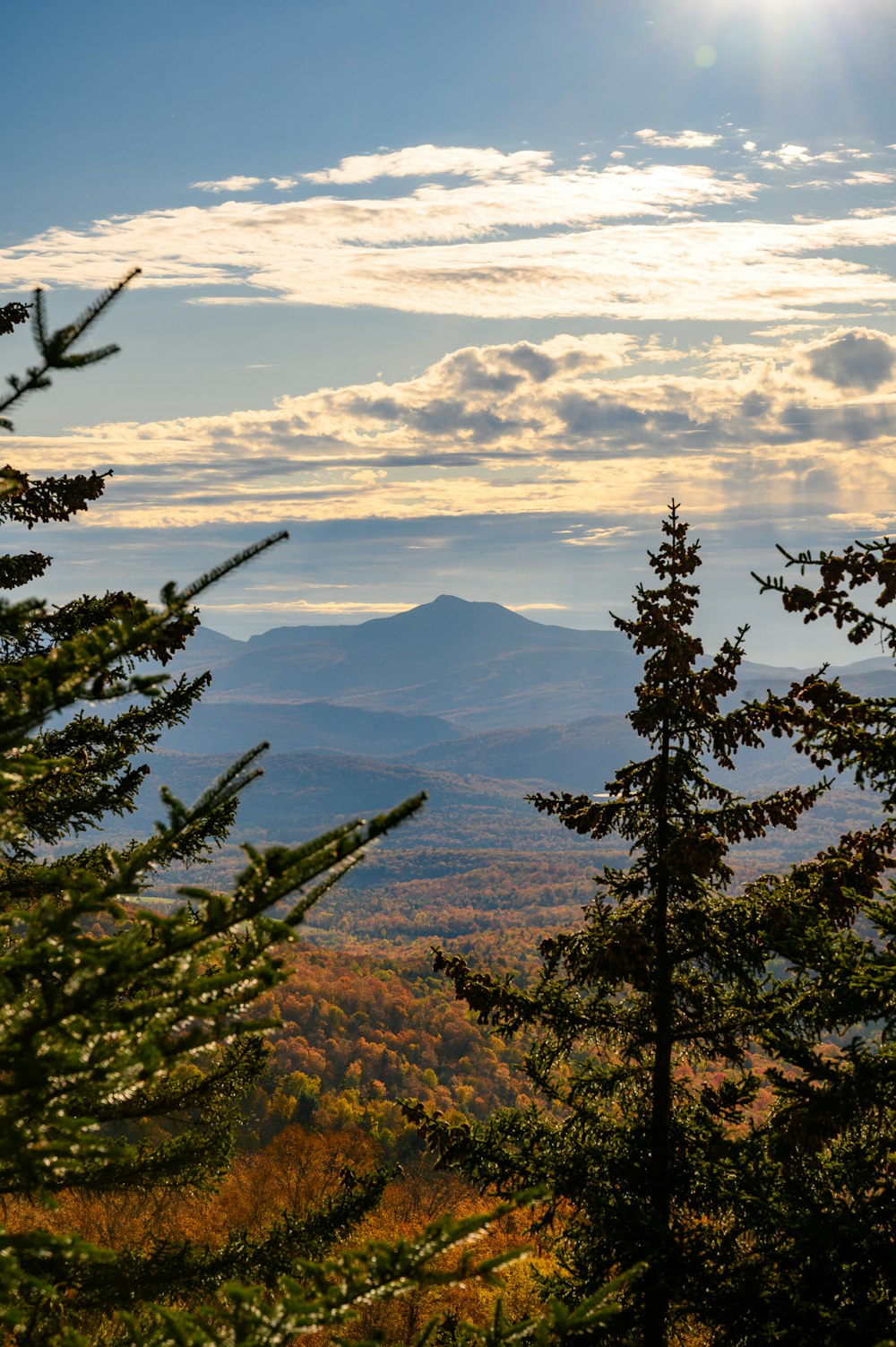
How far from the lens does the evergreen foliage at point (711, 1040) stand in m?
8.39

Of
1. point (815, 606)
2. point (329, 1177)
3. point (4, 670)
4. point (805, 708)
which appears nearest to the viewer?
point (4, 670)

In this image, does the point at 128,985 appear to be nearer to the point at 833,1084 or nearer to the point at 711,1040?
the point at 833,1084

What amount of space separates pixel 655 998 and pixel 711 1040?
0.79 metres

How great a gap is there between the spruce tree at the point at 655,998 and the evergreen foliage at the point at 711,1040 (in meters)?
0.03

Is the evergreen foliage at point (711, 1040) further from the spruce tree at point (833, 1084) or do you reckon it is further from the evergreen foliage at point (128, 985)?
the evergreen foliage at point (128, 985)

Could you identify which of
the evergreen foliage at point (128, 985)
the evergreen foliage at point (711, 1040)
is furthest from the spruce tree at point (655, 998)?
the evergreen foliage at point (128, 985)

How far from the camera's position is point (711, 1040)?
1176 centimetres

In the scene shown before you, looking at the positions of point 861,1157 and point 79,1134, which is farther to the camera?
point 861,1157

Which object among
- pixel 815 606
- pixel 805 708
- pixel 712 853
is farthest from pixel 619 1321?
pixel 815 606

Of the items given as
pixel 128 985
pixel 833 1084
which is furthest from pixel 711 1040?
pixel 128 985

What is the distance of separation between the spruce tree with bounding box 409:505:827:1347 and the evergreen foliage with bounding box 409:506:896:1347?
31 mm

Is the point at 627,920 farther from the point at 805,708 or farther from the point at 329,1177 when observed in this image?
the point at 329,1177

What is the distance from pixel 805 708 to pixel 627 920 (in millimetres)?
3828

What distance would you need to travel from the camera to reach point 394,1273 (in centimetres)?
343
